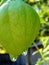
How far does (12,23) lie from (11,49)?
0.15ft

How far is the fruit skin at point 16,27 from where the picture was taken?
0.39 m

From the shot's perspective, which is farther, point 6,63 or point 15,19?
point 6,63

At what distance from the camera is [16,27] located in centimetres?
40

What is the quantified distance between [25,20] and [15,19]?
0.02m

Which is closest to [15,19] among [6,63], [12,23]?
[12,23]

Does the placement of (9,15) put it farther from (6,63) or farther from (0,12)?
(6,63)

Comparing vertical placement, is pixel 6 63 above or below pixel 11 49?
above

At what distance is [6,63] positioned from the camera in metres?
2.16

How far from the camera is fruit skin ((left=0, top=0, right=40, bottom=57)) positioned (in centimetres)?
39

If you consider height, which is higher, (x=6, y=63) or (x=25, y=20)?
(x=6, y=63)

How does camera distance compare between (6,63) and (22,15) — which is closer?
(22,15)

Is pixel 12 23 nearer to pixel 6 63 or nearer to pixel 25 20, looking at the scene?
pixel 25 20

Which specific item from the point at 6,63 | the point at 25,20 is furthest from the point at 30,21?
the point at 6,63

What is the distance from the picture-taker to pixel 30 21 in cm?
41
